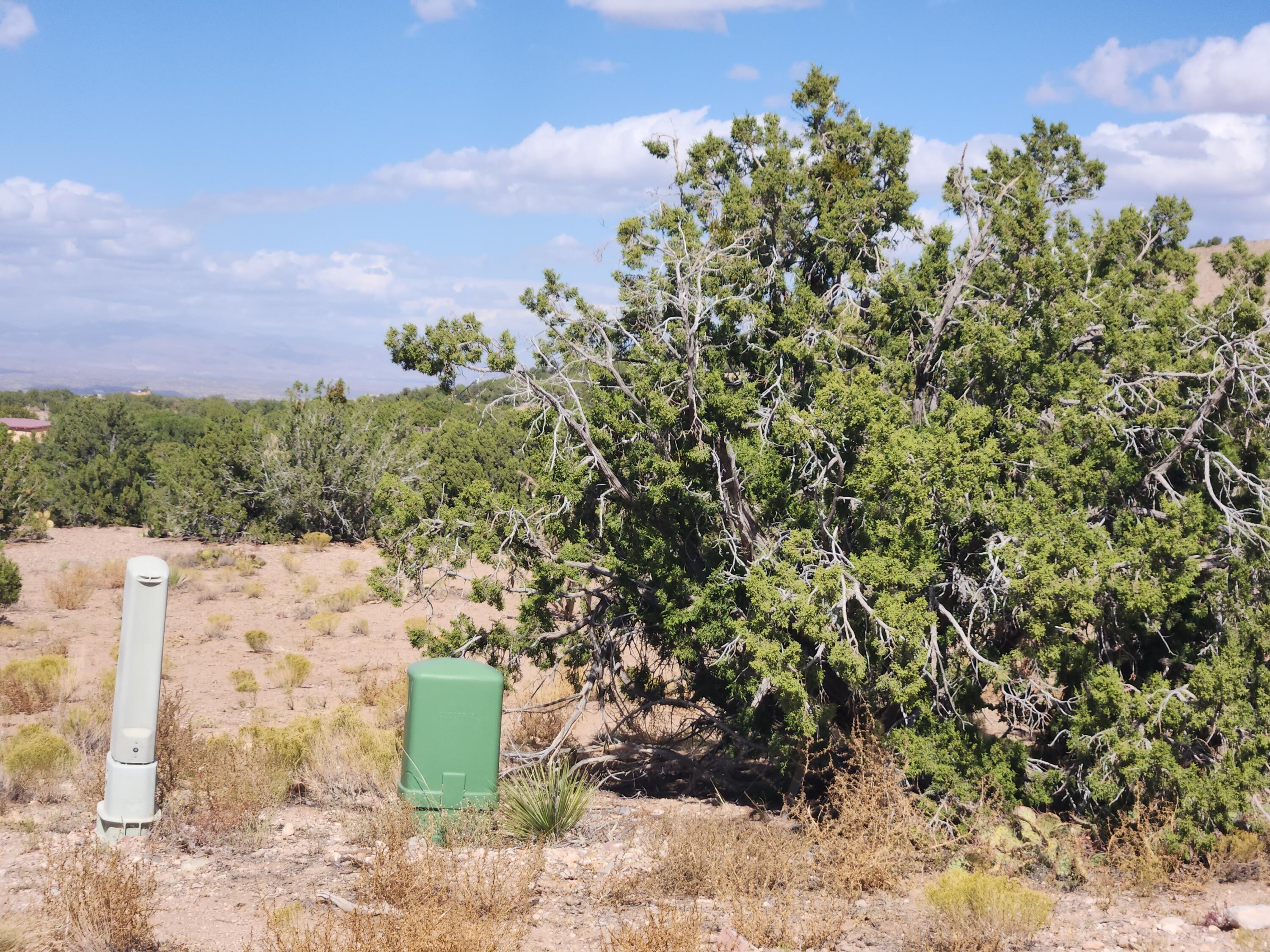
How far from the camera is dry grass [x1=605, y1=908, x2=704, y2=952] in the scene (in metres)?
5.02

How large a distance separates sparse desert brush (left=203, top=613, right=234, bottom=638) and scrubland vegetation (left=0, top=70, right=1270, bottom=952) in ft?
21.5

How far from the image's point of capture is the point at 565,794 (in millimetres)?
7473

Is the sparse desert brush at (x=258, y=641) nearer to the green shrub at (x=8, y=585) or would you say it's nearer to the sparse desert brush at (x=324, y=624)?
the sparse desert brush at (x=324, y=624)

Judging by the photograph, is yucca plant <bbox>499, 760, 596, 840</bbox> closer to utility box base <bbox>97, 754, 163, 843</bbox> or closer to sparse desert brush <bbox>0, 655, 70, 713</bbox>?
utility box base <bbox>97, 754, 163, 843</bbox>

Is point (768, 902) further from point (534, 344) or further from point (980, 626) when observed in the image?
point (534, 344)

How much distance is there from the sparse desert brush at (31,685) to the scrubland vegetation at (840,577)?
4.95 ft

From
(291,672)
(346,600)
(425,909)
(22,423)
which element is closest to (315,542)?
(346,600)

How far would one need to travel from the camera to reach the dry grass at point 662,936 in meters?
5.02

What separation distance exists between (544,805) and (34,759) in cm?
439

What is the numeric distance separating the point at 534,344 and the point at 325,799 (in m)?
4.18

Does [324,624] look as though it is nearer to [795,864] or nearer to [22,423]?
[795,864]

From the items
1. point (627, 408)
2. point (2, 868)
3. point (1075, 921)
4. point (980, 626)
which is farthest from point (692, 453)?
point (2, 868)

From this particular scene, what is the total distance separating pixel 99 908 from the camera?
16.9ft

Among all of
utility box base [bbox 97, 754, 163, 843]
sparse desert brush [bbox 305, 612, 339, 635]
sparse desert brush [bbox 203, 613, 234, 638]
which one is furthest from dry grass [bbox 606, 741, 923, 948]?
sparse desert brush [bbox 203, 613, 234, 638]
